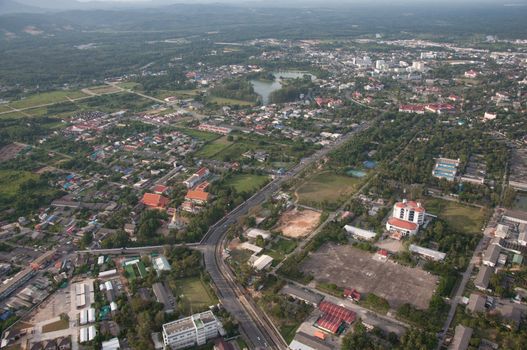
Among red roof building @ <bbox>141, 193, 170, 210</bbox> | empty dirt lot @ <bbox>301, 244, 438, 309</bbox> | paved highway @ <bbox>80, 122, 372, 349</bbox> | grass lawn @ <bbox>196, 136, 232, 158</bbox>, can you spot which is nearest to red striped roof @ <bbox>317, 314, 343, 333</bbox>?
paved highway @ <bbox>80, 122, 372, 349</bbox>

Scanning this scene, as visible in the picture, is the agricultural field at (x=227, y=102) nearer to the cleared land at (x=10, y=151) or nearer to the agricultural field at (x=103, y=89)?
the agricultural field at (x=103, y=89)

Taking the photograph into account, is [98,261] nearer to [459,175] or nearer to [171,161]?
[171,161]

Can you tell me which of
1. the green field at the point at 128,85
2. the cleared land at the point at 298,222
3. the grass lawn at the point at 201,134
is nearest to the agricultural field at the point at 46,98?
the green field at the point at 128,85

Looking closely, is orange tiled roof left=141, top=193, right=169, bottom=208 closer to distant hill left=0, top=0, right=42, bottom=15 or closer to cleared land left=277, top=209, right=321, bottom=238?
cleared land left=277, top=209, right=321, bottom=238

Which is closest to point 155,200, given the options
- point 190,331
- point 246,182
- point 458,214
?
point 246,182

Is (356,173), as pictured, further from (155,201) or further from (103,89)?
(103,89)

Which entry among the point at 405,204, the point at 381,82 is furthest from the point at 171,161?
the point at 381,82
